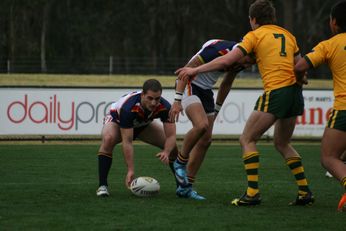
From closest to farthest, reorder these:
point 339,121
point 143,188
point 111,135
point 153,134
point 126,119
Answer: point 339,121
point 126,119
point 143,188
point 111,135
point 153,134

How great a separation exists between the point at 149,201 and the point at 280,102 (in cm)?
191

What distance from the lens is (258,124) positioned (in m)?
8.83

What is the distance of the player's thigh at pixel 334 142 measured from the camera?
8359 millimetres

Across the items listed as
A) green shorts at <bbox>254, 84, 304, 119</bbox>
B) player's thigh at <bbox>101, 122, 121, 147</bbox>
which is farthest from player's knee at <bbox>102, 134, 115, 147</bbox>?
green shorts at <bbox>254, 84, 304, 119</bbox>

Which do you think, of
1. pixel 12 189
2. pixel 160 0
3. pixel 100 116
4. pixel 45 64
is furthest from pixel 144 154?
pixel 160 0

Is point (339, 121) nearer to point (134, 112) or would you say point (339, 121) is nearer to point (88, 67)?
point (134, 112)

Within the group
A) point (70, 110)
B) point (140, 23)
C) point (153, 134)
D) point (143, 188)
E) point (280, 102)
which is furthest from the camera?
point (140, 23)

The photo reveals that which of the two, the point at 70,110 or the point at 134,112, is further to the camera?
the point at 70,110

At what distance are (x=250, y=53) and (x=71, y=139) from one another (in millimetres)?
12387

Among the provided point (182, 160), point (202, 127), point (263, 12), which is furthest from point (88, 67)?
point (263, 12)

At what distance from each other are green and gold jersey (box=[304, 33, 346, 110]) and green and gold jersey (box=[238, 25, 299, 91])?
50 cm

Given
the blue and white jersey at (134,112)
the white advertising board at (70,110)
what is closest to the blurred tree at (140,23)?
the white advertising board at (70,110)

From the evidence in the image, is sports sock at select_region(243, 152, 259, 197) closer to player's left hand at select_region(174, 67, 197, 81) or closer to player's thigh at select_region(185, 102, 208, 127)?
player's thigh at select_region(185, 102, 208, 127)

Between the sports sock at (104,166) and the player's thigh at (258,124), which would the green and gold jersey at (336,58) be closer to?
the player's thigh at (258,124)
